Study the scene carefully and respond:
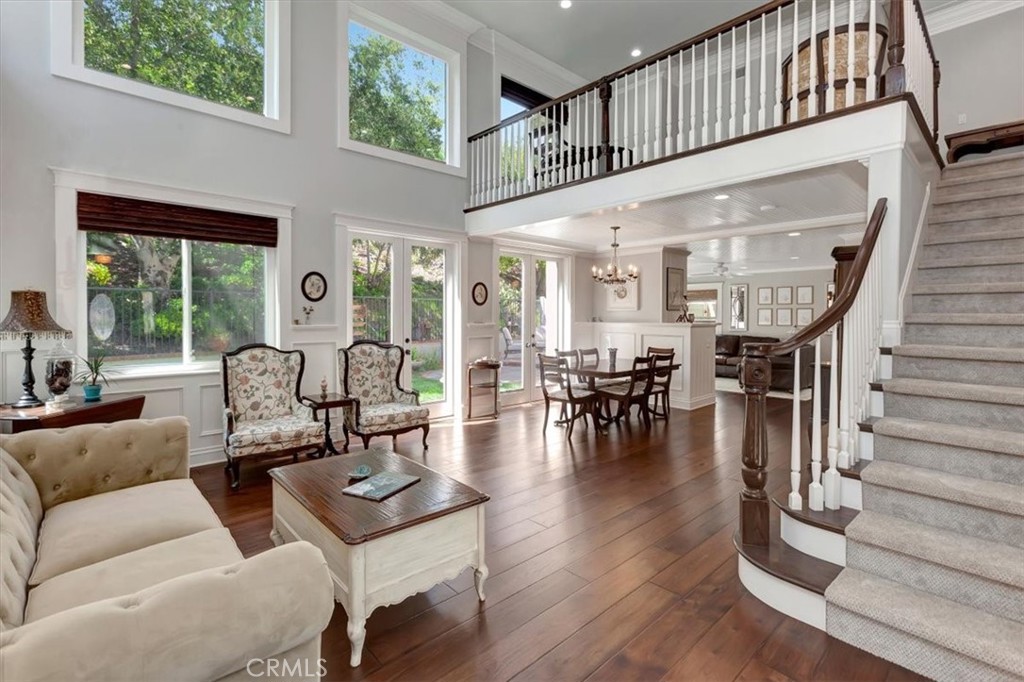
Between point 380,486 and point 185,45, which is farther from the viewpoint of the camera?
point 185,45

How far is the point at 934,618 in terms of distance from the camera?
1.72m

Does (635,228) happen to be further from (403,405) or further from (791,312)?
(791,312)

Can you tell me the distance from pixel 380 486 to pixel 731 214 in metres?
4.71

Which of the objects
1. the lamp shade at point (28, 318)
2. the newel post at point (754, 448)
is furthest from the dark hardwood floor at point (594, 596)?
the lamp shade at point (28, 318)

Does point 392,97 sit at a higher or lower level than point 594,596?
higher

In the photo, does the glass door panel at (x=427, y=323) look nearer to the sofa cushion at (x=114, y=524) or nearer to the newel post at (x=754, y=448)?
the sofa cushion at (x=114, y=524)

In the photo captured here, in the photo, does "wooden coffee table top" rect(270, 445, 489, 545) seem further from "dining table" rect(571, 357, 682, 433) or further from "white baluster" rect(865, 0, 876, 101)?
"white baluster" rect(865, 0, 876, 101)

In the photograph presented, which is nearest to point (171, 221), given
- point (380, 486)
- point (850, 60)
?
point (380, 486)

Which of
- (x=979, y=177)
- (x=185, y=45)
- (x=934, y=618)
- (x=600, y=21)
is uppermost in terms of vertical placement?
(x=600, y=21)

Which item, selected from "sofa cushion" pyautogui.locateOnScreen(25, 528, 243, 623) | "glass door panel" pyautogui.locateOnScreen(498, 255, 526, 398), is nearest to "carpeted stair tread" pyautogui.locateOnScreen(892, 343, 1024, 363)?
"sofa cushion" pyautogui.locateOnScreen(25, 528, 243, 623)

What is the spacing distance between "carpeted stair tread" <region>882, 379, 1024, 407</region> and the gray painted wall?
469cm

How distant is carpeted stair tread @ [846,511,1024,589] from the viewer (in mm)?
1706

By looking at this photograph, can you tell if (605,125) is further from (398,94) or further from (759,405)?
(759,405)

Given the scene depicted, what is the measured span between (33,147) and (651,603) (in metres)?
5.00
